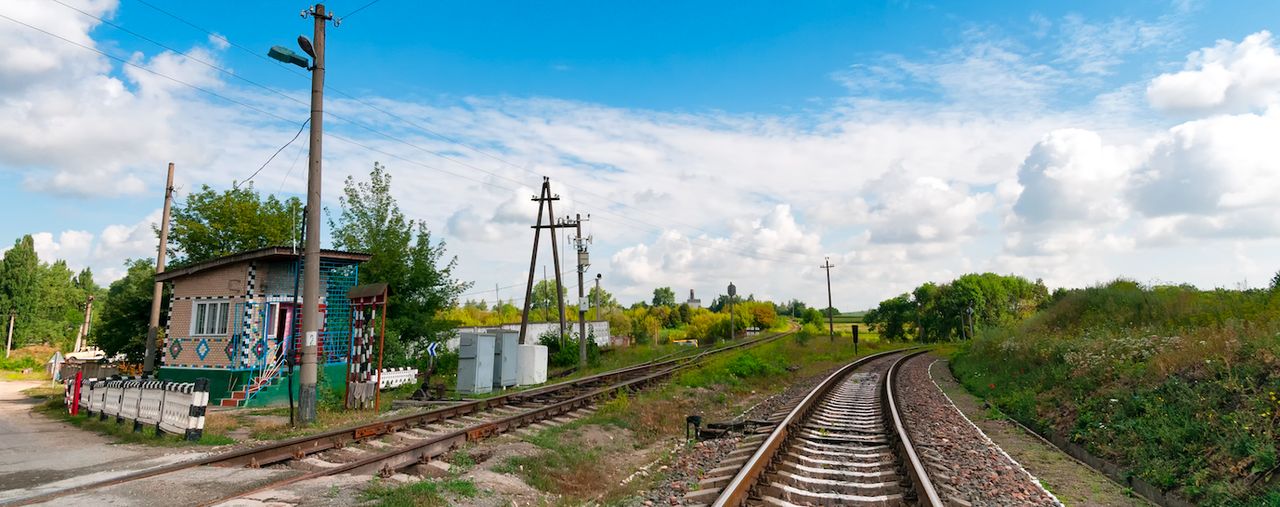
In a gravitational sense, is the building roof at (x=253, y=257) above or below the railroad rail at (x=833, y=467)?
above

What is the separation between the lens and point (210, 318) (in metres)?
18.9

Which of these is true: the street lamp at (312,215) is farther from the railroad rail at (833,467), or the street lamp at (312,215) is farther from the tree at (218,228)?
the tree at (218,228)

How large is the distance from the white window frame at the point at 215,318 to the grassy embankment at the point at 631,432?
1145 centimetres

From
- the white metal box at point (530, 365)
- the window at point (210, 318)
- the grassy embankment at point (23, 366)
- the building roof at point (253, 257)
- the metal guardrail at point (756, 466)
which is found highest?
the building roof at point (253, 257)

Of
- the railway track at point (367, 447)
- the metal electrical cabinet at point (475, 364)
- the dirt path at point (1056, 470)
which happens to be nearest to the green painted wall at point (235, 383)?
the metal electrical cabinet at point (475, 364)

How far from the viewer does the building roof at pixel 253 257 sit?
18.1 metres

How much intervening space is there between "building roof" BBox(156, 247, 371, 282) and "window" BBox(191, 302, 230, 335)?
1077mm

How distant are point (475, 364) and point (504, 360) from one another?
196 cm

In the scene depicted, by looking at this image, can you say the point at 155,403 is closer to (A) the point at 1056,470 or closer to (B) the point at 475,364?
(B) the point at 475,364

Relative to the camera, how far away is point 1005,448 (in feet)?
34.9

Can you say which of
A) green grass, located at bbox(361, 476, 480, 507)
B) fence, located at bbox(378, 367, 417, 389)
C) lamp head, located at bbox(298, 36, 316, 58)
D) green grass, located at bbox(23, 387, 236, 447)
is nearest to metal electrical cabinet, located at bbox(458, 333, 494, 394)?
fence, located at bbox(378, 367, 417, 389)

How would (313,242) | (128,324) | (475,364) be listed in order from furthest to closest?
(128,324)
(475,364)
(313,242)

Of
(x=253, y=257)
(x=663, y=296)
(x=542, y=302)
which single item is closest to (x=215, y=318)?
(x=253, y=257)

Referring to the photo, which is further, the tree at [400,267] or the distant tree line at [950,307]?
the distant tree line at [950,307]
